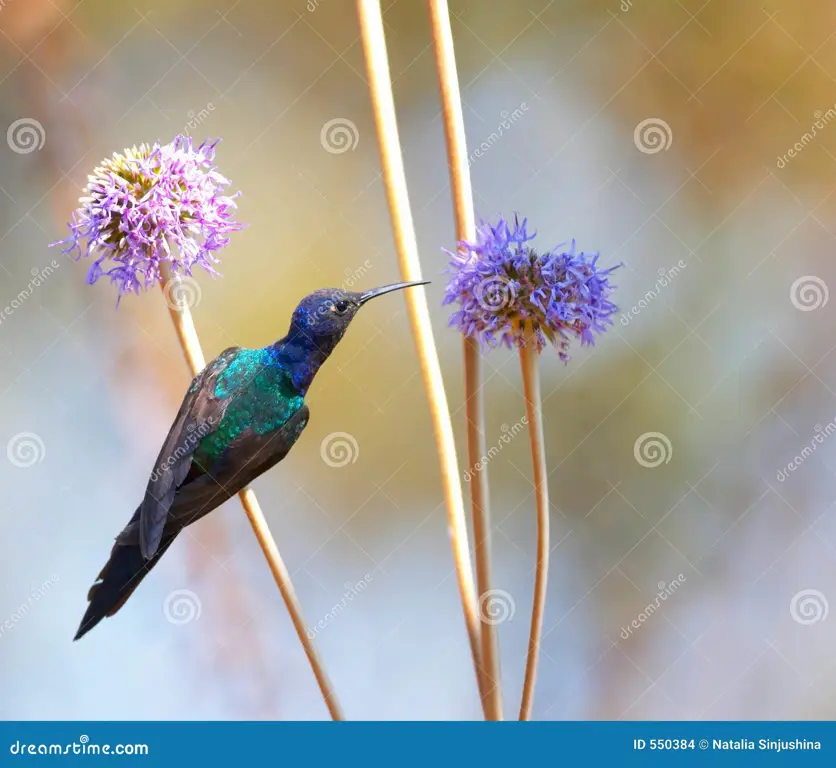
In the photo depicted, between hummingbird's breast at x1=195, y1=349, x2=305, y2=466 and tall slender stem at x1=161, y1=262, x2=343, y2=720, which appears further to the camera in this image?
hummingbird's breast at x1=195, y1=349, x2=305, y2=466

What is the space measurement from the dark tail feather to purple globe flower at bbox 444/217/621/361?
44 centimetres

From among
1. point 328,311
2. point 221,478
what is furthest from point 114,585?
point 328,311

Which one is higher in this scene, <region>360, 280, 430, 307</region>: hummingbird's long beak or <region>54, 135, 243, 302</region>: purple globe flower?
<region>54, 135, 243, 302</region>: purple globe flower

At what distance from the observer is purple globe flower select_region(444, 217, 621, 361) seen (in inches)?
39.4

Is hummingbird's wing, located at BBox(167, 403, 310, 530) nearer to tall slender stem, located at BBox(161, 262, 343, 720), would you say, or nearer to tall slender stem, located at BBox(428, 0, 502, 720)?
tall slender stem, located at BBox(161, 262, 343, 720)

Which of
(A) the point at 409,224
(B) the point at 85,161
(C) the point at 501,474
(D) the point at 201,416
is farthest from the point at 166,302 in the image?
(C) the point at 501,474

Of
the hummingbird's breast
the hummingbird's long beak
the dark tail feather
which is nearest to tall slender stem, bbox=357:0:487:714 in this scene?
the hummingbird's long beak

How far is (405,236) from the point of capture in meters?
0.99

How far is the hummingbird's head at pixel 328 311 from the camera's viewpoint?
3.39ft

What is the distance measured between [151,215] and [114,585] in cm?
40

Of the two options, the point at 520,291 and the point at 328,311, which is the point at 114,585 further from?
the point at 520,291

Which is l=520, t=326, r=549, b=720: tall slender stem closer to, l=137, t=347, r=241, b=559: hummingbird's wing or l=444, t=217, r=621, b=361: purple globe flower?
l=444, t=217, r=621, b=361: purple globe flower

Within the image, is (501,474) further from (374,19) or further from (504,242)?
(374,19)

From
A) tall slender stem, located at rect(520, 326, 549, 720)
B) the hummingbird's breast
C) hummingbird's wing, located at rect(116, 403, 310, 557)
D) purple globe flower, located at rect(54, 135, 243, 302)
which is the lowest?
tall slender stem, located at rect(520, 326, 549, 720)
